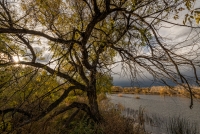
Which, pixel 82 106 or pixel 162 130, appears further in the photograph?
pixel 162 130

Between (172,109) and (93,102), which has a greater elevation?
(93,102)

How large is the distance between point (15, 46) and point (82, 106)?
10.3 ft

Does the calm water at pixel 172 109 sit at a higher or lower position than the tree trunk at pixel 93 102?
lower

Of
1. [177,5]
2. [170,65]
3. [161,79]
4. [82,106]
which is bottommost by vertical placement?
[82,106]

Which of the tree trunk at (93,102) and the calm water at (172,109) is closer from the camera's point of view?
the tree trunk at (93,102)

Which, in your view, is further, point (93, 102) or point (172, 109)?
point (172, 109)

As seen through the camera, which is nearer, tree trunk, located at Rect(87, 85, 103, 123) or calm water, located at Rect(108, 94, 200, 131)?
tree trunk, located at Rect(87, 85, 103, 123)

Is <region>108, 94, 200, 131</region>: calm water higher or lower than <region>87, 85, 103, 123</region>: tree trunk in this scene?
lower

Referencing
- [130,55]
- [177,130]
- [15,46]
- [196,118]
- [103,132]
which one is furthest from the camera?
[196,118]

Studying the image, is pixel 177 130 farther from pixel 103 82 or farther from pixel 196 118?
pixel 103 82

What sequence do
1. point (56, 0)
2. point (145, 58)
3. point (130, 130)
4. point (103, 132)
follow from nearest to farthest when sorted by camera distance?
point (145, 58)
point (103, 132)
point (56, 0)
point (130, 130)

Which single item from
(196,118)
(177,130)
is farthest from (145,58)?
→ (196,118)

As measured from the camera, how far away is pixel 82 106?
18.4 feet

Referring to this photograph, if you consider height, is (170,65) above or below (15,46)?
below
